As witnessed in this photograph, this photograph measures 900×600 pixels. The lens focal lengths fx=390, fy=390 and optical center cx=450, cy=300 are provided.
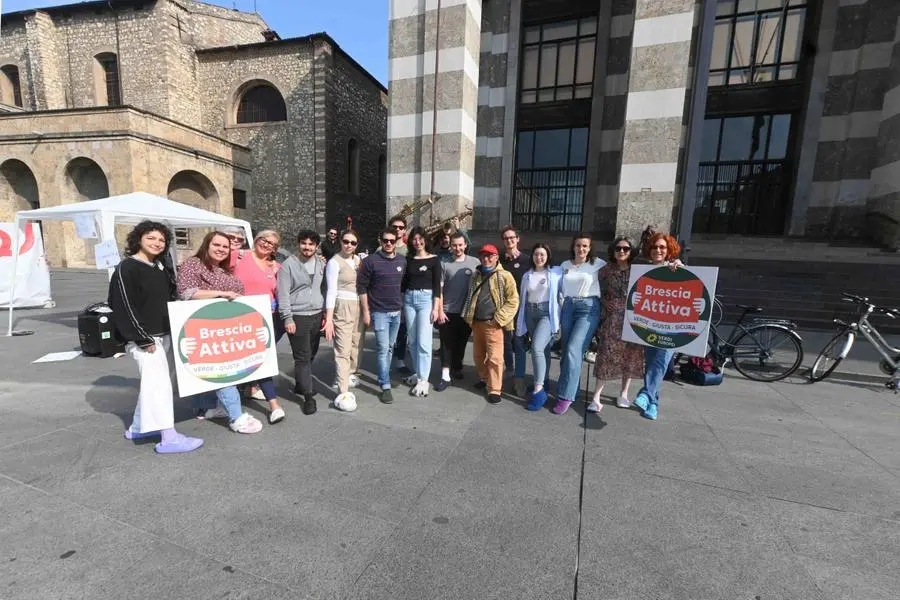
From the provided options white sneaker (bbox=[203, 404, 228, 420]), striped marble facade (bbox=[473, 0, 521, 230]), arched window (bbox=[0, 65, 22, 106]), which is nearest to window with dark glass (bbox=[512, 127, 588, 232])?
striped marble facade (bbox=[473, 0, 521, 230])

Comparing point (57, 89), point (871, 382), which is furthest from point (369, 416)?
point (57, 89)

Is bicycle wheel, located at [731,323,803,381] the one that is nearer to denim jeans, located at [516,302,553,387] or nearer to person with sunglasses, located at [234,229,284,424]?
denim jeans, located at [516,302,553,387]

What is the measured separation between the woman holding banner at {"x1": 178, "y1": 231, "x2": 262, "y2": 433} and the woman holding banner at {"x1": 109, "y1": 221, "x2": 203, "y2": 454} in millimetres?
153

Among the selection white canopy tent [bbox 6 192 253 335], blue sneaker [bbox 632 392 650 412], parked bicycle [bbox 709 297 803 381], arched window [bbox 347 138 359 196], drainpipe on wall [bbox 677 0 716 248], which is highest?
arched window [bbox 347 138 359 196]

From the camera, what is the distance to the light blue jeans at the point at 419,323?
4.54 m

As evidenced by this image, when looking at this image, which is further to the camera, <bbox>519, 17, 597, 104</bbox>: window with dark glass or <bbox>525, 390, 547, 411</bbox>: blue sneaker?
<bbox>519, 17, 597, 104</bbox>: window with dark glass

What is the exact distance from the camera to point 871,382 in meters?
5.43

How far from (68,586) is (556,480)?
9.41ft

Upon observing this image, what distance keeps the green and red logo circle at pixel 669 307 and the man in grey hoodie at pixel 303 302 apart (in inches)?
131

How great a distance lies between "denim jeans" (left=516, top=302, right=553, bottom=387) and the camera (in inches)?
170

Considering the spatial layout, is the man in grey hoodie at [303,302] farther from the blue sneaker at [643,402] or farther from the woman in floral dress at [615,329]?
the blue sneaker at [643,402]

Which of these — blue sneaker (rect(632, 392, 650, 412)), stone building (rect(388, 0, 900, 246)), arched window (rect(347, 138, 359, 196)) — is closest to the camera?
blue sneaker (rect(632, 392, 650, 412))

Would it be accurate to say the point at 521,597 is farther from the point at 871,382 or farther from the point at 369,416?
the point at 871,382

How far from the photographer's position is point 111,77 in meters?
24.2
